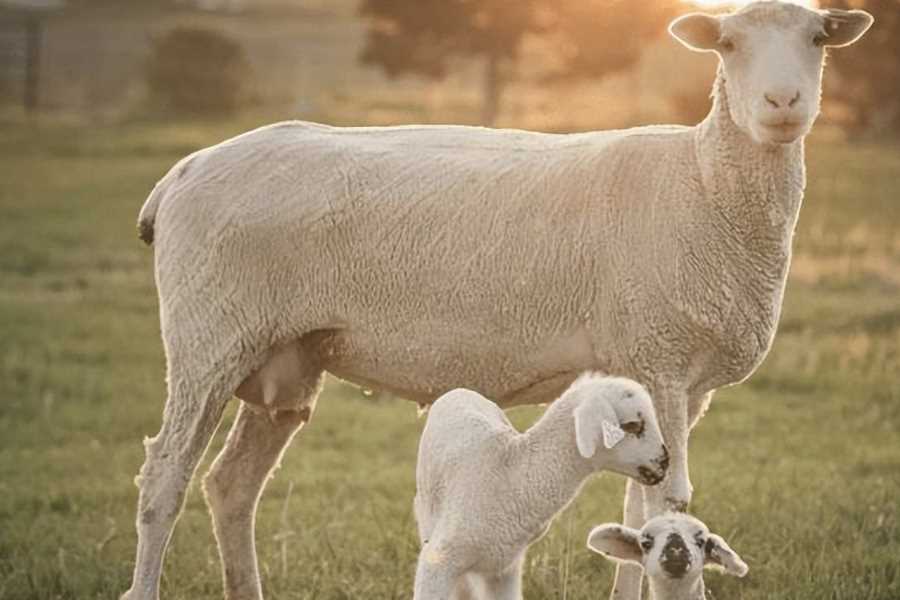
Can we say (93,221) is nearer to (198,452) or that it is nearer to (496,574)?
(198,452)

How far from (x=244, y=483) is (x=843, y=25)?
2.98 meters

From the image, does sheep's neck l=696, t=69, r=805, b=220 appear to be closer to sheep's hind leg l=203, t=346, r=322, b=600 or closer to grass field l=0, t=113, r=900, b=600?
grass field l=0, t=113, r=900, b=600

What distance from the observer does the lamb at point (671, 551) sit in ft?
17.0

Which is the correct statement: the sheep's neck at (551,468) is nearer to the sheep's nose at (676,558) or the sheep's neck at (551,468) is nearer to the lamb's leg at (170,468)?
the sheep's nose at (676,558)

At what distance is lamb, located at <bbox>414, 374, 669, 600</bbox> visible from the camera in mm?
5016

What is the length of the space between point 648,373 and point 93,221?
58.2 ft

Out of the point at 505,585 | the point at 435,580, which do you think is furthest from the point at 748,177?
the point at 435,580

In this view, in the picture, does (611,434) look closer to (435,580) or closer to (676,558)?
(676,558)

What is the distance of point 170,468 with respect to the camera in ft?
21.1

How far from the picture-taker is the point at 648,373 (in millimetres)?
5746

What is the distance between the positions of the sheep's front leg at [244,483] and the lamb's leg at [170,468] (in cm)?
41

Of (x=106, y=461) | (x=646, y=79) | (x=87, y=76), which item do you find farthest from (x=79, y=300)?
(x=646, y=79)

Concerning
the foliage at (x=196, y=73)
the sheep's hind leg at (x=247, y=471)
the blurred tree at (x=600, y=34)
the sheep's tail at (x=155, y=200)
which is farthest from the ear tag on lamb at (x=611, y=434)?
the foliage at (x=196, y=73)

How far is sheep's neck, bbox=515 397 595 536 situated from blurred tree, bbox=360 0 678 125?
114ft
